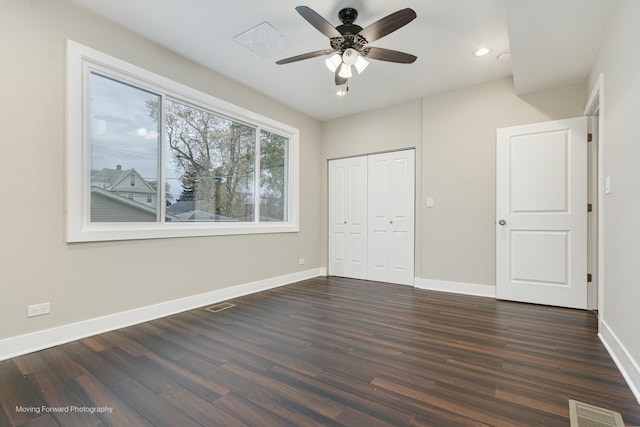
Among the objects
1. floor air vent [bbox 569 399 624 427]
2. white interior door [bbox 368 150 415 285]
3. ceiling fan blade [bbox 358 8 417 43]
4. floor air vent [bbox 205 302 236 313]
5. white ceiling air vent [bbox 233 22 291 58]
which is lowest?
floor air vent [bbox 205 302 236 313]

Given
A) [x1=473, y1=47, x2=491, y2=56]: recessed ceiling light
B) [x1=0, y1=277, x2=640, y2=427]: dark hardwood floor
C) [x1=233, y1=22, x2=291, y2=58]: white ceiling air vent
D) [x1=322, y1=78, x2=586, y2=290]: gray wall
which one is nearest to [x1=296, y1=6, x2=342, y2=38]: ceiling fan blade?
[x1=233, y1=22, x2=291, y2=58]: white ceiling air vent

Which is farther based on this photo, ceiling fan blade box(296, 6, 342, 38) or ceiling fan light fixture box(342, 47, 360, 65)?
ceiling fan light fixture box(342, 47, 360, 65)

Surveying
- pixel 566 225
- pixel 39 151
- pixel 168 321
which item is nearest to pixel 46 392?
pixel 168 321

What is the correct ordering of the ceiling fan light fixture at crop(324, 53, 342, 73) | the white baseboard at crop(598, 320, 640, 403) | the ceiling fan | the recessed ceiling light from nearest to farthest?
1. the white baseboard at crop(598, 320, 640, 403)
2. the ceiling fan
3. the ceiling fan light fixture at crop(324, 53, 342, 73)
4. the recessed ceiling light

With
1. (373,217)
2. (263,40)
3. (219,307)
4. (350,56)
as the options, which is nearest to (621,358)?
(350,56)

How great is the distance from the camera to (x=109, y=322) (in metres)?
2.65

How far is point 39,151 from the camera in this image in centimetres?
231

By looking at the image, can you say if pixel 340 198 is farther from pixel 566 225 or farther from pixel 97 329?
pixel 97 329

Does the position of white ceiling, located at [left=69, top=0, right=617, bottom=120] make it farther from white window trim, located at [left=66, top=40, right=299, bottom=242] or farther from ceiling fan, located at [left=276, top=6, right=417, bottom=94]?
white window trim, located at [left=66, top=40, right=299, bottom=242]

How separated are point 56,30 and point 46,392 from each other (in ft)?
8.65

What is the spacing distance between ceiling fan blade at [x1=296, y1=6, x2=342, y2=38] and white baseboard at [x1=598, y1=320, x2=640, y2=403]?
9.76ft

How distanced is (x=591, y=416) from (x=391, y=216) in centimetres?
333

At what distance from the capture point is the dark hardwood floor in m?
1.52

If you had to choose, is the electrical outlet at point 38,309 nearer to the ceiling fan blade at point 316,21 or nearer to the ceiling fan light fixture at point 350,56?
the ceiling fan blade at point 316,21
